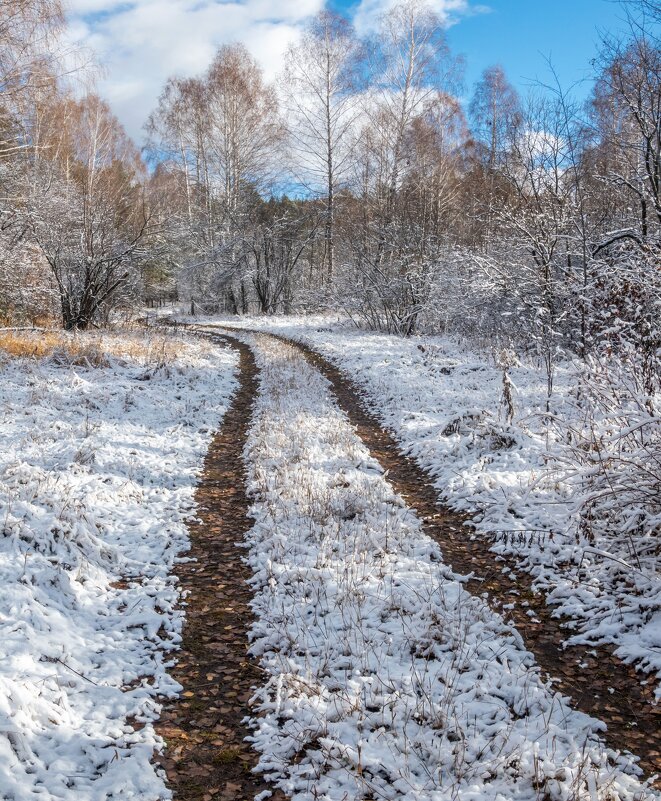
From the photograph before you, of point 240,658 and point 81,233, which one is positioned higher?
point 81,233

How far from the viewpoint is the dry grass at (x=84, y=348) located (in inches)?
490

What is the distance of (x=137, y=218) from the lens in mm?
21422

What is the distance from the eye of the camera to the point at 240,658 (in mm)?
4117

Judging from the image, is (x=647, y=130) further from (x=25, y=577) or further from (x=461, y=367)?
(x=25, y=577)

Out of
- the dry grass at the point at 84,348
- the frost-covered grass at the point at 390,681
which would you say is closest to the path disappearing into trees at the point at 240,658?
the frost-covered grass at the point at 390,681

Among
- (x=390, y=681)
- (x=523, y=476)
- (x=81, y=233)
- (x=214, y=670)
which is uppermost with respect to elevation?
(x=81, y=233)

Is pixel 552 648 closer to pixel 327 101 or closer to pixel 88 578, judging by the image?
pixel 88 578

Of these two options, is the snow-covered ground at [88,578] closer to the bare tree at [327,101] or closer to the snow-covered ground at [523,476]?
the snow-covered ground at [523,476]

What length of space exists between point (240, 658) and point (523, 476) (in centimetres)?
449

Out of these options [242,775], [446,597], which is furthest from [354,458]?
[242,775]

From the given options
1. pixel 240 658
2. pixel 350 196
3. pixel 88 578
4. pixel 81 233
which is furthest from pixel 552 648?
pixel 350 196

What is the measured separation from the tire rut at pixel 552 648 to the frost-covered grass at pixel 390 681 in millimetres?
154

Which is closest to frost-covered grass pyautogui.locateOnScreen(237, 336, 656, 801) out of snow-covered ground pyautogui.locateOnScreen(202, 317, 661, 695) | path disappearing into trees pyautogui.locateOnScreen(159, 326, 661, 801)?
path disappearing into trees pyautogui.locateOnScreen(159, 326, 661, 801)

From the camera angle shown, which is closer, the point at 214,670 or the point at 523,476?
the point at 214,670
